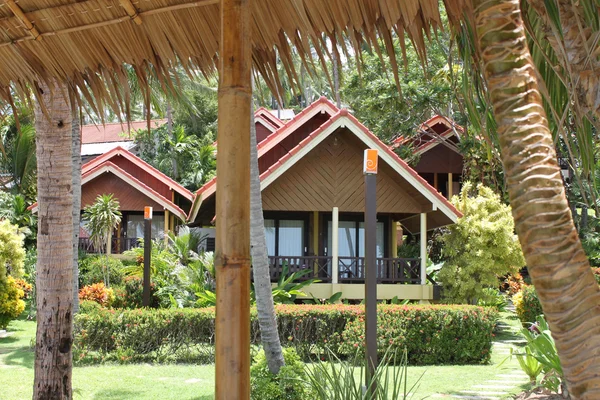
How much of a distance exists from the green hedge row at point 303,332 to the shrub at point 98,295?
4244mm

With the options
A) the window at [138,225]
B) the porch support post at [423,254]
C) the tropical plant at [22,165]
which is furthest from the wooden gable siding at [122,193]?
the porch support post at [423,254]

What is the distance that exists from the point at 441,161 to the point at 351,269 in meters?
9.32

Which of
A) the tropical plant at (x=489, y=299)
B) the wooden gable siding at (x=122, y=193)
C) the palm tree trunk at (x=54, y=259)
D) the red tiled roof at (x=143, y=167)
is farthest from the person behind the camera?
the red tiled roof at (x=143, y=167)

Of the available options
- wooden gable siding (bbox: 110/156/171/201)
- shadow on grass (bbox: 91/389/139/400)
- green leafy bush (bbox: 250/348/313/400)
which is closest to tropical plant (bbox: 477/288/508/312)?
green leafy bush (bbox: 250/348/313/400)

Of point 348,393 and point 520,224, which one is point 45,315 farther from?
point 520,224

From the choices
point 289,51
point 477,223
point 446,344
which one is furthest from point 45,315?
point 477,223

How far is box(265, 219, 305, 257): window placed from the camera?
62.4 ft

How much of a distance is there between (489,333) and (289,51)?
33.4ft

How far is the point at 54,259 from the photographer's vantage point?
5.87 meters

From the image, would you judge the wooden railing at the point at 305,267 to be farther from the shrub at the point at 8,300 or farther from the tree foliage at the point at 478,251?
the shrub at the point at 8,300

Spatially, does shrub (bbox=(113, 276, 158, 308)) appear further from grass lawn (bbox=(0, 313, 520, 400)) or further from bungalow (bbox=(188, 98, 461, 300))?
grass lawn (bbox=(0, 313, 520, 400))

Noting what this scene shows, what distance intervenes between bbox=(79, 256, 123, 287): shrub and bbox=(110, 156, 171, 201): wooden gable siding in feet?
24.1

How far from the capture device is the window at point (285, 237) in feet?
62.4

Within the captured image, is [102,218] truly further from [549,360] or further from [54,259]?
[549,360]
